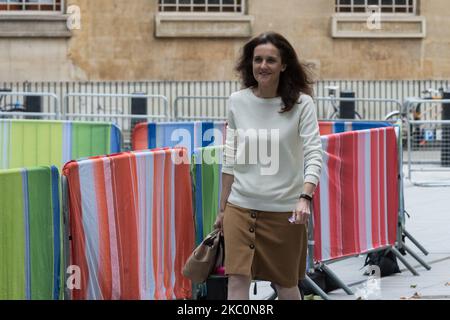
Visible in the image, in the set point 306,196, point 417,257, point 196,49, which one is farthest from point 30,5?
point 306,196

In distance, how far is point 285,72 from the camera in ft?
23.7

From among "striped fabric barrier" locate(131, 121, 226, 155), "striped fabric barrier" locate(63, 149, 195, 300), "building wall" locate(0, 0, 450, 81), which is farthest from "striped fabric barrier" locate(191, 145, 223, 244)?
"building wall" locate(0, 0, 450, 81)

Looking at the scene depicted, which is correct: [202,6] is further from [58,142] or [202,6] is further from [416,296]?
[416,296]

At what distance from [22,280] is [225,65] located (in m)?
24.2

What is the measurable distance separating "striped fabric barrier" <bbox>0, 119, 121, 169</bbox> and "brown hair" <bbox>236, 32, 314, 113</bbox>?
4315 mm

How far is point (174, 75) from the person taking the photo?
31203 mm

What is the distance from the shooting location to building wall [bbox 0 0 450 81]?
102 ft

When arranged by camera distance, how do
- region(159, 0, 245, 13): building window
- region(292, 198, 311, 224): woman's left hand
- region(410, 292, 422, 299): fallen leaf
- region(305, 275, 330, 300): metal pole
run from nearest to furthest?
region(292, 198, 311, 224): woman's left hand → region(305, 275, 330, 300): metal pole → region(410, 292, 422, 299): fallen leaf → region(159, 0, 245, 13): building window

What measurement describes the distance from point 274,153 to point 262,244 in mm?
496

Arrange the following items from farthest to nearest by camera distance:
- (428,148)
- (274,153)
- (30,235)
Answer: (428,148) < (30,235) < (274,153)

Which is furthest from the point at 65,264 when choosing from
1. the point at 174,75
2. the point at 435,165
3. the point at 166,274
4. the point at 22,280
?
the point at 174,75

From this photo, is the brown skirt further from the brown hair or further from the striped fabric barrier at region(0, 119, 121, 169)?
the striped fabric barrier at region(0, 119, 121, 169)

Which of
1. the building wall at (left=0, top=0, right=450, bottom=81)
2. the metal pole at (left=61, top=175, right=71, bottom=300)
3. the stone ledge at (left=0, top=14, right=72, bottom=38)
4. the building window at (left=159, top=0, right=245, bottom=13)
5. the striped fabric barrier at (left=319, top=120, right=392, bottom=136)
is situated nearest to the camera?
the metal pole at (left=61, top=175, right=71, bottom=300)
